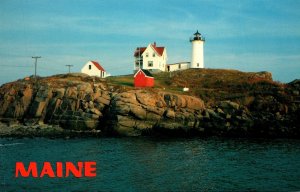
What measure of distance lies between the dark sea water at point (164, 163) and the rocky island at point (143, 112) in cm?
502

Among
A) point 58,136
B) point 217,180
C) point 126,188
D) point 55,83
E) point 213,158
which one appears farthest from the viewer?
point 55,83

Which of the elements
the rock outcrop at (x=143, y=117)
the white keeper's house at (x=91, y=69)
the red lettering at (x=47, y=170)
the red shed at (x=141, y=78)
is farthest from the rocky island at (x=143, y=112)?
the red lettering at (x=47, y=170)

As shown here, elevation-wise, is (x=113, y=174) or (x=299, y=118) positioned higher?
(x=299, y=118)

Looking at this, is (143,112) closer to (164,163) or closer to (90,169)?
(164,163)

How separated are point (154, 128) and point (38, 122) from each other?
20.9 meters

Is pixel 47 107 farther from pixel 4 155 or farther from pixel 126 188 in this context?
pixel 126 188

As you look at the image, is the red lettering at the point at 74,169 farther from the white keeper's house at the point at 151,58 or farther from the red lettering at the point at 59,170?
the white keeper's house at the point at 151,58

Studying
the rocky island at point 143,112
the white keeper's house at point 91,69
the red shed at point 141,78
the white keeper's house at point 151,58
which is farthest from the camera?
the white keeper's house at point 151,58

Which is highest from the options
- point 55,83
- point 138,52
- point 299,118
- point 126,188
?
point 138,52

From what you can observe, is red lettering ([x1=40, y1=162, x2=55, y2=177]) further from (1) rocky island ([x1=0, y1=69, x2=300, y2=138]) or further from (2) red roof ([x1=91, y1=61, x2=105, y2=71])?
(2) red roof ([x1=91, y1=61, x2=105, y2=71])

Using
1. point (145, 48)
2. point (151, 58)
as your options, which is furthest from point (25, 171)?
point (145, 48)

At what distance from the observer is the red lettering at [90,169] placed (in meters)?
33.5

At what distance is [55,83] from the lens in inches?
2857

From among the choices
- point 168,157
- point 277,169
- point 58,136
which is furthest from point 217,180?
point 58,136
